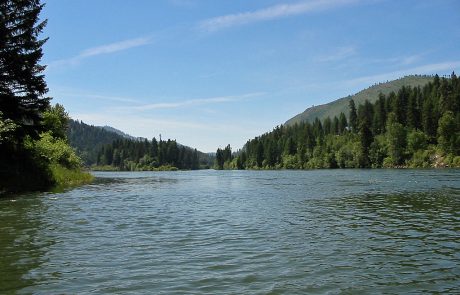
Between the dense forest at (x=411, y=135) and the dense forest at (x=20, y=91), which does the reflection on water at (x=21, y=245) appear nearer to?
the dense forest at (x=20, y=91)

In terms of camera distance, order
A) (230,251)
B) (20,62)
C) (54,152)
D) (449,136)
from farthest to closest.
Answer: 1. (449,136)
2. (54,152)
3. (20,62)
4. (230,251)

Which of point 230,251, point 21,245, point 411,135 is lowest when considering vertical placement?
point 230,251

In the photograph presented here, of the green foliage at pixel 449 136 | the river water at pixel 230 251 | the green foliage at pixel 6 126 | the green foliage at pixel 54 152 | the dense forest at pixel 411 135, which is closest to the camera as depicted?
the river water at pixel 230 251

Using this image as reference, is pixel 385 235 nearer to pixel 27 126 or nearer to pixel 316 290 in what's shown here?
pixel 316 290

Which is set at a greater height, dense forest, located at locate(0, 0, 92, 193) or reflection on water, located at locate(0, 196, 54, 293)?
dense forest, located at locate(0, 0, 92, 193)

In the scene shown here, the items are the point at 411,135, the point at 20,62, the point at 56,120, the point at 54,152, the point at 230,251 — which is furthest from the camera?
the point at 411,135

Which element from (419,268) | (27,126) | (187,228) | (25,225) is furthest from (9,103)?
(419,268)

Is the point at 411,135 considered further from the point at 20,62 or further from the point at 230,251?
the point at 230,251

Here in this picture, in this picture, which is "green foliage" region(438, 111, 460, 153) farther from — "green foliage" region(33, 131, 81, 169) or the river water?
the river water

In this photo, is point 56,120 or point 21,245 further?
point 56,120

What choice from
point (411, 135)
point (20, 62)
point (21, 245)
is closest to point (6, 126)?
point (20, 62)

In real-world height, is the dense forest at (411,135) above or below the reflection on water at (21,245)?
above

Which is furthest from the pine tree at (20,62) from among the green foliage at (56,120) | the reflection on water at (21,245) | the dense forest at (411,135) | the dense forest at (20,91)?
the dense forest at (411,135)

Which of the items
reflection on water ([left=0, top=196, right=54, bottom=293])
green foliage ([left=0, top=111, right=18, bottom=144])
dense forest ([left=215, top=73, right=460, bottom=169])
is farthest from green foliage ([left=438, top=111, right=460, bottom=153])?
reflection on water ([left=0, top=196, right=54, bottom=293])
